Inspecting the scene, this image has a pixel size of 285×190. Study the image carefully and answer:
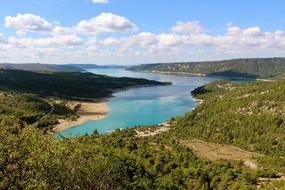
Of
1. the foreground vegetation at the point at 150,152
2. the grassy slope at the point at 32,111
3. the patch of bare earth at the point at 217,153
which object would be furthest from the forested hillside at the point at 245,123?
the grassy slope at the point at 32,111

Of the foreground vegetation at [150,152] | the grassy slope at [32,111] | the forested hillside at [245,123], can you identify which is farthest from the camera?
the grassy slope at [32,111]

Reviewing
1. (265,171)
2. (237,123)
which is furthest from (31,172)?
(237,123)

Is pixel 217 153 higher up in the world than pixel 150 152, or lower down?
lower down

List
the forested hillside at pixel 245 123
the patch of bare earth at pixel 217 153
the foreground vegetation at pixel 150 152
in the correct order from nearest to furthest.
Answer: the foreground vegetation at pixel 150 152 < the patch of bare earth at pixel 217 153 < the forested hillside at pixel 245 123

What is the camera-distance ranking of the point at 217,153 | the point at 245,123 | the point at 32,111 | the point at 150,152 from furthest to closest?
the point at 32,111, the point at 245,123, the point at 217,153, the point at 150,152

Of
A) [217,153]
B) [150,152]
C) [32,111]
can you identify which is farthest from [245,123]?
[32,111]

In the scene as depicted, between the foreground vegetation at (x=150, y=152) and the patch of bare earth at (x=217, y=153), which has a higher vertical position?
the foreground vegetation at (x=150, y=152)

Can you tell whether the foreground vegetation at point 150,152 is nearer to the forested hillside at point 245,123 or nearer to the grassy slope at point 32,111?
the forested hillside at point 245,123

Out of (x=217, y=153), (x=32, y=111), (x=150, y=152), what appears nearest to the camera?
(x=150, y=152)

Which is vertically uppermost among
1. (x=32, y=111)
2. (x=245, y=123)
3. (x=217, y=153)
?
(x=245, y=123)

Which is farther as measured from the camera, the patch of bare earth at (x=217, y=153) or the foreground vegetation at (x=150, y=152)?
the patch of bare earth at (x=217, y=153)

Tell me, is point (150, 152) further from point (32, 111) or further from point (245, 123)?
point (32, 111)
